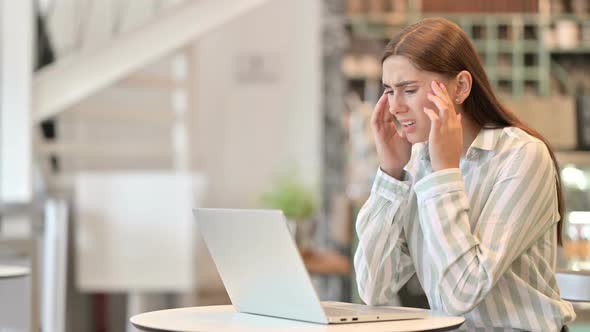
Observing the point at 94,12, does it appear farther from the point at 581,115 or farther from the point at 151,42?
the point at 581,115

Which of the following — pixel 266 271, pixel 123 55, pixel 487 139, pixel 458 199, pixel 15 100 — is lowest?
pixel 266 271

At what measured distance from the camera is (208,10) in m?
5.94

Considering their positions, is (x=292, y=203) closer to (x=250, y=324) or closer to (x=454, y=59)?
(x=454, y=59)

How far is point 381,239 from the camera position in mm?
1903

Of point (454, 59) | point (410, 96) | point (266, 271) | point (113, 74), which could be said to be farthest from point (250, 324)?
point (113, 74)

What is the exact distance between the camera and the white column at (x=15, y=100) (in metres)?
5.12

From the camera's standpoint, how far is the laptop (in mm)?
1541

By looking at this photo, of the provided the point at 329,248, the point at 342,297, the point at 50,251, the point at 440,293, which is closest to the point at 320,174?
the point at 329,248

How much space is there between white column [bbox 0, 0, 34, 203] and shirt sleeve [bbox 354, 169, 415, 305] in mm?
3440

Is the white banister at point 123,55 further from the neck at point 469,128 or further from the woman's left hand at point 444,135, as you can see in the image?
the woman's left hand at point 444,135

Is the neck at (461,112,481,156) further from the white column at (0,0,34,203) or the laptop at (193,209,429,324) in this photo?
the white column at (0,0,34,203)

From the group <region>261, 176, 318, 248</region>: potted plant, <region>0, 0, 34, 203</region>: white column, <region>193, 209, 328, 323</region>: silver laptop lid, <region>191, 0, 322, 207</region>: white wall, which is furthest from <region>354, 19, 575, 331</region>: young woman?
<region>191, 0, 322, 207</region>: white wall

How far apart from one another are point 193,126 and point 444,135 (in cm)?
455

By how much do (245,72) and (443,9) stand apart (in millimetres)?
1633
